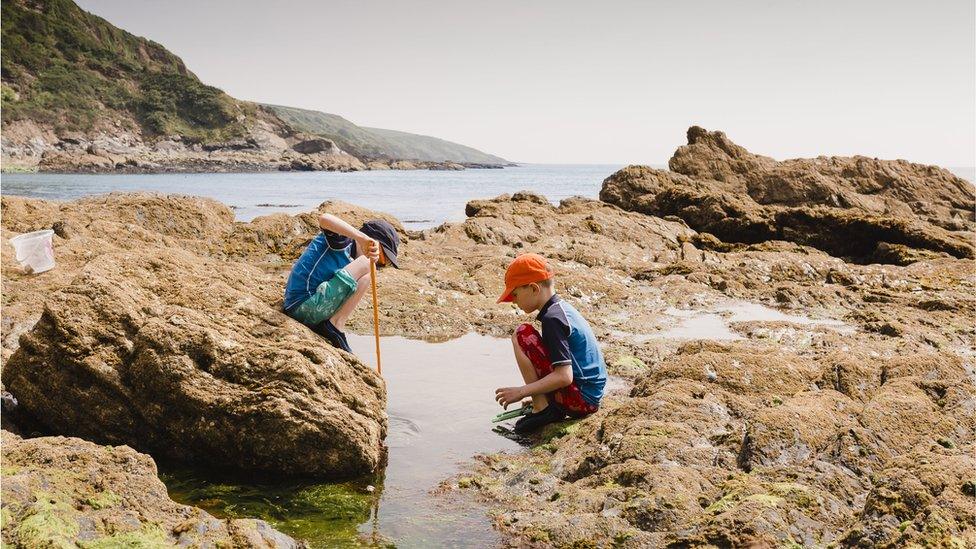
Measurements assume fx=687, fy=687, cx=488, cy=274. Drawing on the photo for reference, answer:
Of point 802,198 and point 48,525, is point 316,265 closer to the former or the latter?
point 48,525

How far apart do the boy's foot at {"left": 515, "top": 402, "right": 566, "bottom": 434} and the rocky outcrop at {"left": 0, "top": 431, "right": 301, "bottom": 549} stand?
3007 mm

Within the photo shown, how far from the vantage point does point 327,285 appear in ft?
21.6

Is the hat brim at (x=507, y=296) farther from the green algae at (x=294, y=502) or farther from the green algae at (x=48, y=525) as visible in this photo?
the green algae at (x=48, y=525)

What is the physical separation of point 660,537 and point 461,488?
5.78 ft

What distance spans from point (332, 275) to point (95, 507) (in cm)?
372

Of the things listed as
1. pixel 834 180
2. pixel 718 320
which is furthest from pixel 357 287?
pixel 834 180

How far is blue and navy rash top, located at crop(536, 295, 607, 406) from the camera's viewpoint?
20.3ft

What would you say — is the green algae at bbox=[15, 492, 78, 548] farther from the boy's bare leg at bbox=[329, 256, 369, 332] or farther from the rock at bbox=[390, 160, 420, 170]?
the rock at bbox=[390, 160, 420, 170]

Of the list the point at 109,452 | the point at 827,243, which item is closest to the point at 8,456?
the point at 109,452

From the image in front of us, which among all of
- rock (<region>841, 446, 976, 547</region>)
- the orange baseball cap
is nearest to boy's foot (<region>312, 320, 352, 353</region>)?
the orange baseball cap

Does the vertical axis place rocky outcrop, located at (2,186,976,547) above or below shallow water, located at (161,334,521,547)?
above

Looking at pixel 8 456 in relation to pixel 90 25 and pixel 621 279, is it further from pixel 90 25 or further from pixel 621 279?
pixel 90 25

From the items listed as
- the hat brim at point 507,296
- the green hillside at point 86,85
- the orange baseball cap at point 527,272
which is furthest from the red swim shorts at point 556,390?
the green hillside at point 86,85

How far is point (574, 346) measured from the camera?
6.38 metres
